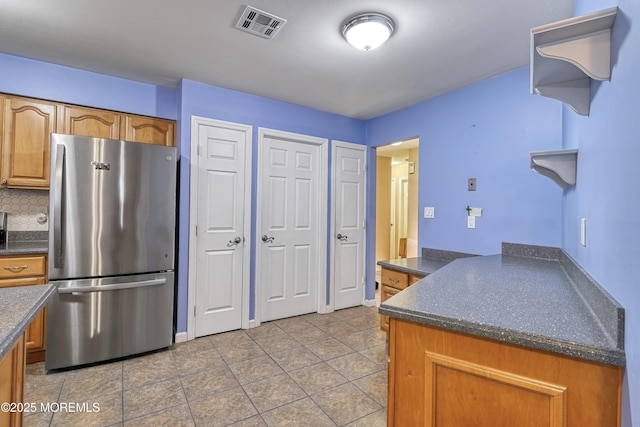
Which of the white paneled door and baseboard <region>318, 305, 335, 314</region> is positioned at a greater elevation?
the white paneled door

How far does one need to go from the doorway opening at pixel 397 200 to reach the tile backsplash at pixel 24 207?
12.4 ft

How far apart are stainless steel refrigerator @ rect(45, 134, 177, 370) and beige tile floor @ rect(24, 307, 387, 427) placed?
8.3 inches

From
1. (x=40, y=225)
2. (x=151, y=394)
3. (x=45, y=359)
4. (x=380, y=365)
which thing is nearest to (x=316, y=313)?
(x=380, y=365)

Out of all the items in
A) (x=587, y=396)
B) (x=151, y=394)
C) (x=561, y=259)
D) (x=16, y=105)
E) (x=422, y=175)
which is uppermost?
(x=16, y=105)

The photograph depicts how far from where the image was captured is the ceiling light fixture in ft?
6.17

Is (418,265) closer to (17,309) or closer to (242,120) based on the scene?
(242,120)

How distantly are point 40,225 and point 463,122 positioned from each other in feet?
13.2

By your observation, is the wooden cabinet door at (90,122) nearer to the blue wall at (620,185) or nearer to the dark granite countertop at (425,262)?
the dark granite countertop at (425,262)

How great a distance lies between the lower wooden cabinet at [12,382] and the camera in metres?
0.92

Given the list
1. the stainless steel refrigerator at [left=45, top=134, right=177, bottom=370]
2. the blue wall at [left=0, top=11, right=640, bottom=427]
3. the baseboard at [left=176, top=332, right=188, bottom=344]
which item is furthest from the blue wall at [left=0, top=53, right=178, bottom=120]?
the baseboard at [left=176, top=332, right=188, bottom=344]

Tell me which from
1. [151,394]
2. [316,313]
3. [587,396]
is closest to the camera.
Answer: [587,396]

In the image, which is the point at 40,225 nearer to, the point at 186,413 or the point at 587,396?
the point at 186,413

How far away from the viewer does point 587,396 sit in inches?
31.2

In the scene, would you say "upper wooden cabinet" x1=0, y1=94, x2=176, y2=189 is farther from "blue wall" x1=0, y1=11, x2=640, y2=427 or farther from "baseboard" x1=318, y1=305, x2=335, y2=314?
"baseboard" x1=318, y1=305, x2=335, y2=314
